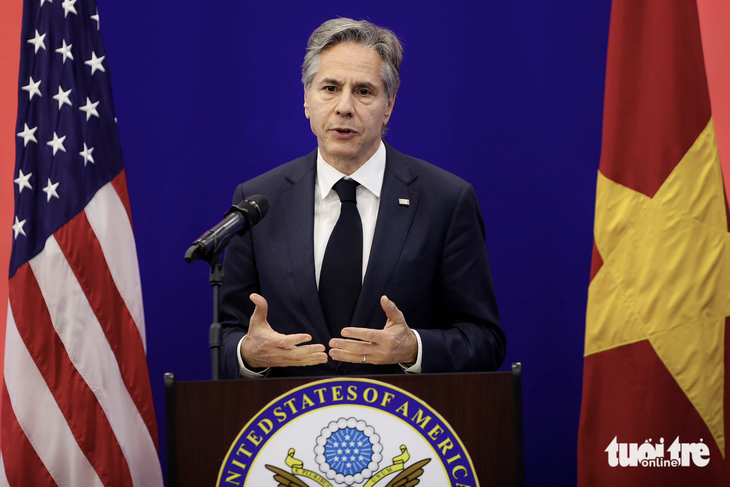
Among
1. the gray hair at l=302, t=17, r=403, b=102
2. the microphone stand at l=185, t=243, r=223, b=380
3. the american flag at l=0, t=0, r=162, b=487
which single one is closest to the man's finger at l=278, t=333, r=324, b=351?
the microphone stand at l=185, t=243, r=223, b=380

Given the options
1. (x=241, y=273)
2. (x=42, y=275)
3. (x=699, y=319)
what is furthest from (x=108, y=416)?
(x=699, y=319)

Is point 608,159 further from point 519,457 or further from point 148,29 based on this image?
point 148,29

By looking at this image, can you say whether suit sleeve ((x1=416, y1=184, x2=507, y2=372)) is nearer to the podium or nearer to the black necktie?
the black necktie

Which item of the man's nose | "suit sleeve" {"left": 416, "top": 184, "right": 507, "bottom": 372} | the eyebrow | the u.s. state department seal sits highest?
the eyebrow

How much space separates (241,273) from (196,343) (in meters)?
1.06

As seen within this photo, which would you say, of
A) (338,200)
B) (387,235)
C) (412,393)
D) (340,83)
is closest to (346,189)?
(338,200)

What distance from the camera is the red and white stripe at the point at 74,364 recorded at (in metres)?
2.21

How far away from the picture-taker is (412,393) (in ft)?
4.24

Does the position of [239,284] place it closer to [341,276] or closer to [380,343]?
[341,276]

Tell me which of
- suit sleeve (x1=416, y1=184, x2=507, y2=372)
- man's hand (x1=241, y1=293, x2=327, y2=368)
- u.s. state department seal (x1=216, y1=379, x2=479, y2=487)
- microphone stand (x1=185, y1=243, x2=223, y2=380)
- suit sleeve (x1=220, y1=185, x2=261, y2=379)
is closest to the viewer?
u.s. state department seal (x1=216, y1=379, x2=479, y2=487)

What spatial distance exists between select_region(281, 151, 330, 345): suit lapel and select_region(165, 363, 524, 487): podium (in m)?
0.52

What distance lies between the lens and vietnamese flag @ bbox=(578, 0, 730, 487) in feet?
6.98

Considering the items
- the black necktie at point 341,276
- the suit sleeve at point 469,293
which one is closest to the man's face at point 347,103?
Answer: the black necktie at point 341,276

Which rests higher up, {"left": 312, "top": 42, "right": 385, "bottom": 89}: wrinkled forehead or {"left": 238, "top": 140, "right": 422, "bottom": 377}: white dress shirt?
{"left": 312, "top": 42, "right": 385, "bottom": 89}: wrinkled forehead
